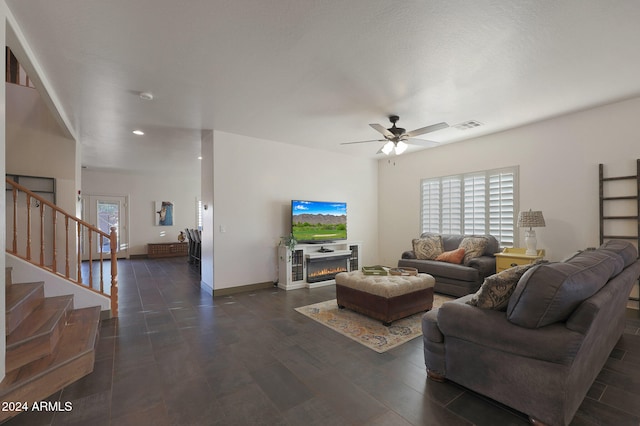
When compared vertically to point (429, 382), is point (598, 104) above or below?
above

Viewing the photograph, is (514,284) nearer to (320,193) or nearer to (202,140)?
(320,193)

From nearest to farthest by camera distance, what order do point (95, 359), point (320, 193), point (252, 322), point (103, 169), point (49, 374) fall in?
1. point (49, 374)
2. point (95, 359)
3. point (252, 322)
4. point (320, 193)
5. point (103, 169)

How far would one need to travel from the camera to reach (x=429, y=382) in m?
2.28

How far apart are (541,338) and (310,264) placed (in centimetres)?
411

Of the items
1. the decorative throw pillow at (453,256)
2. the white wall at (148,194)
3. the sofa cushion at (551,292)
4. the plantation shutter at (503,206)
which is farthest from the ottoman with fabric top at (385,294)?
the white wall at (148,194)

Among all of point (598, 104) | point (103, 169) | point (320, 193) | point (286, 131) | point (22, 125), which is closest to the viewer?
point (598, 104)

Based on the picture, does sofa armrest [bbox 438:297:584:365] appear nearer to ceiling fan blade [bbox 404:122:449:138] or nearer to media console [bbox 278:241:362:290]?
ceiling fan blade [bbox 404:122:449:138]

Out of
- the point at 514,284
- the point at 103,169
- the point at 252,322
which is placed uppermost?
the point at 103,169

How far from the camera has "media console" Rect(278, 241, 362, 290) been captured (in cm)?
531

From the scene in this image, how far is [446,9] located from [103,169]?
32.1 ft

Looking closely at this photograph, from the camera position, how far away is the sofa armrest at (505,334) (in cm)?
164

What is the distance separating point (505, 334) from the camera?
1.86m

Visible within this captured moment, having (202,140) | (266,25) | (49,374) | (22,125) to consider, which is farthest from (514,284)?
(22,125)

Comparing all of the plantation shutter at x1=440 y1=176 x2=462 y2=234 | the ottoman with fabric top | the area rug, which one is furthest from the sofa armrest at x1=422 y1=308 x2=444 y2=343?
the plantation shutter at x1=440 y1=176 x2=462 y2=234
